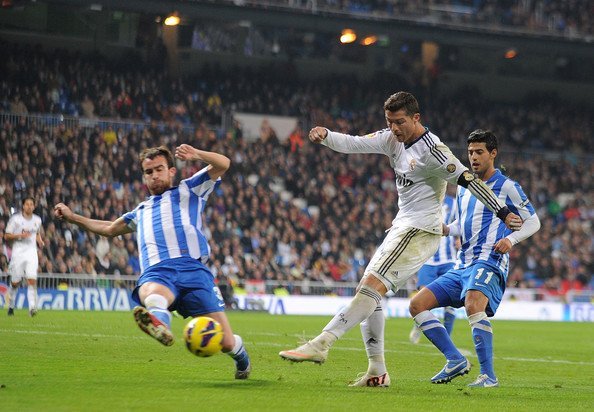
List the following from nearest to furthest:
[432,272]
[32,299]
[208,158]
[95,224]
→ [208,158] < [95,224] < [432,272] < [32,299]

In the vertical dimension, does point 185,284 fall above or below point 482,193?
below

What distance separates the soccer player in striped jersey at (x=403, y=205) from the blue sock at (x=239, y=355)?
→ 2.28ft

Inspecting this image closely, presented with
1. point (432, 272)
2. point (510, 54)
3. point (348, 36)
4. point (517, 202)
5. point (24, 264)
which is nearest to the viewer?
point (517, 202)

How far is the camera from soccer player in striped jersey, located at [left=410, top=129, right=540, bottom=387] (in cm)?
962

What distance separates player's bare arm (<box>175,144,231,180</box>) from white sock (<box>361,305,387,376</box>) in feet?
5.86

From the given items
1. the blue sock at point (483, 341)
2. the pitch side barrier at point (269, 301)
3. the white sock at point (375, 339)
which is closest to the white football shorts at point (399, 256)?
the white sock at point (375, 339)

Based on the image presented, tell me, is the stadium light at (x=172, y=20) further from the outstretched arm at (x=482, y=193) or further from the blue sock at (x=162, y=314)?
the blue sock at (x=162, y=314)

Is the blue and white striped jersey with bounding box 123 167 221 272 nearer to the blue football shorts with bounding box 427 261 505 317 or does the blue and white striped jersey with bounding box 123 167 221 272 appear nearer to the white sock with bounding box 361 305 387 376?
the white sock with bounding box 361 305 387 376

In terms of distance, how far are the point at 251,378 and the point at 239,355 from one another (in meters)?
0.41

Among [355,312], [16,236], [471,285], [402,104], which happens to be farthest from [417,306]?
[16,236]

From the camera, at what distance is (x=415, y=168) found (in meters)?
8.97

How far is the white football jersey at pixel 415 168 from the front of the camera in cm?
885

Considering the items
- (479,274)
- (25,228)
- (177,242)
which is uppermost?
(177,242)

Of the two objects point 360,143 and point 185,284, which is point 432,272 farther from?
point 185,284
